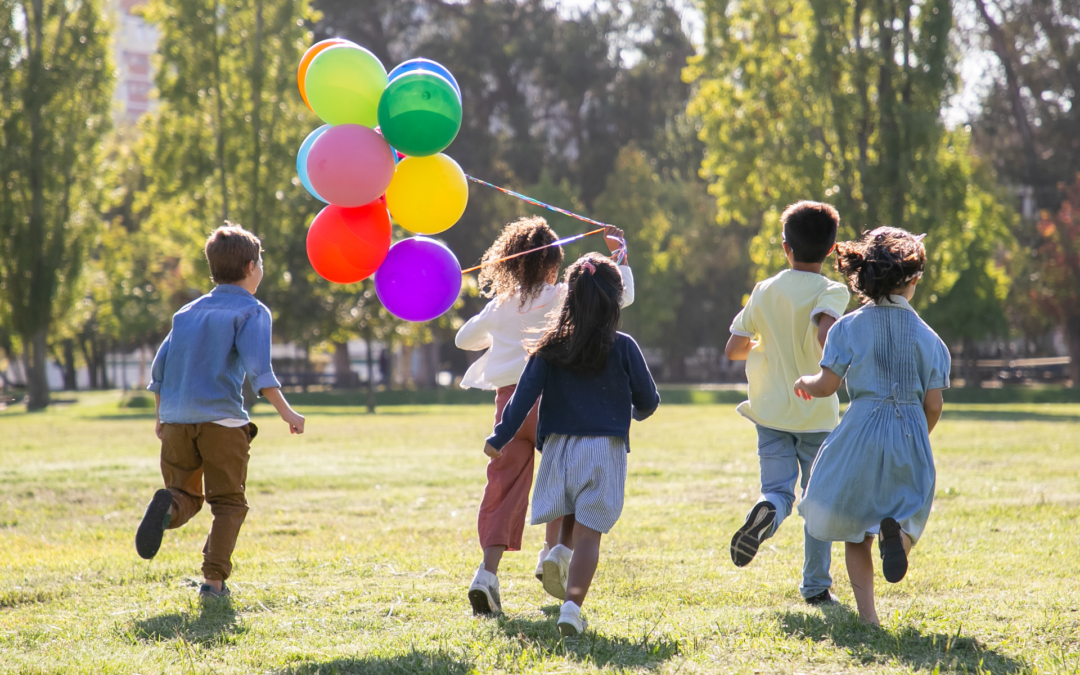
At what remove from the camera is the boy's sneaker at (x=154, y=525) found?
438 centimetres

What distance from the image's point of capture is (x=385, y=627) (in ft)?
13.2

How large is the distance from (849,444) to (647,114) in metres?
33.9

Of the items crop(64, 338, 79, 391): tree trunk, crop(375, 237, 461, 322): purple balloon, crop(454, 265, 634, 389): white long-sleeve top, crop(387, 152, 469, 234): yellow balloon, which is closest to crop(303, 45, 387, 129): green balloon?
crop(387, 152, 469, 234): yellow balloon

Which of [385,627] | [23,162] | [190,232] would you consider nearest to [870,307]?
[385,627]

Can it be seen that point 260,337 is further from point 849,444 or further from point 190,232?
point 190,232

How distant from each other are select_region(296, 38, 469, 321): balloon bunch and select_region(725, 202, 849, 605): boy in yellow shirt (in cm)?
159

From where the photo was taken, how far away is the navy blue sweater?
405 cm

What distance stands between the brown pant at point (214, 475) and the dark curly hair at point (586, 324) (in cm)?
160

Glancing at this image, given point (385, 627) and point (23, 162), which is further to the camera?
point (23, 162)

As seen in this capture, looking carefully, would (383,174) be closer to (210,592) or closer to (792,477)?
(210,592)

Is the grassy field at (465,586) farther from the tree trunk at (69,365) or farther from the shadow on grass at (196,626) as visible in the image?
the tree trunk at (69,365)

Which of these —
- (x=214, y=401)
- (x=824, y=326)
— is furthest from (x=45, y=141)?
(x=824, y=326)

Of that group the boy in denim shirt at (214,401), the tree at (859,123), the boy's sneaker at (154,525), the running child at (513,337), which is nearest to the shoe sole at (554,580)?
the running child at (513,337)

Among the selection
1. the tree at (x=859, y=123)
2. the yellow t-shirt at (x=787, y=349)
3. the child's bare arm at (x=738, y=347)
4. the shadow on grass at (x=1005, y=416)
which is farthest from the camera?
the tree at (x=859, y=123)
